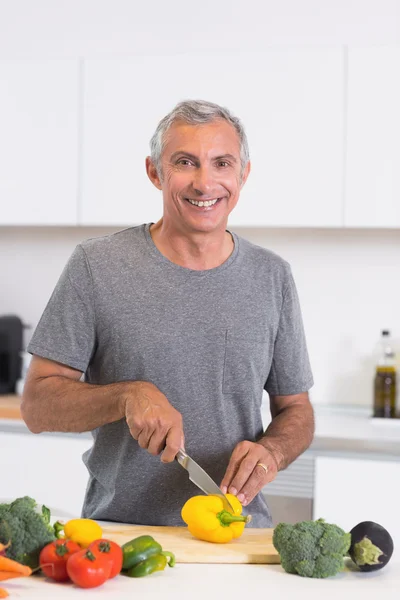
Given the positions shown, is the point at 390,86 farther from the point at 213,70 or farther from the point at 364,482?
the point at 364,482

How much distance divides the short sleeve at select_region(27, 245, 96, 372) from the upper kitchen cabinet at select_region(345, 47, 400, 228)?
1409 mm

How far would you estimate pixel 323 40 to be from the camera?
3189mm

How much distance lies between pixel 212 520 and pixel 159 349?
1.33 ft

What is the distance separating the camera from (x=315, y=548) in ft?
4.48

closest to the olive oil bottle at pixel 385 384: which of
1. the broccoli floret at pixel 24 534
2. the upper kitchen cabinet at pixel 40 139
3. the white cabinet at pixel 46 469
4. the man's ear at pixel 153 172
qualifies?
the white cabinet at pixel 46 469

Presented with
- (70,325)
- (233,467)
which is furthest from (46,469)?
(233,467)

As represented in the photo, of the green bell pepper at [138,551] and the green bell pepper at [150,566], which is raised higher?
the green bell pepper at [138,551]

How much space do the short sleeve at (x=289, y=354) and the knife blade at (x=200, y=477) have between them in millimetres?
402

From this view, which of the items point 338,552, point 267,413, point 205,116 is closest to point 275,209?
point 267,413

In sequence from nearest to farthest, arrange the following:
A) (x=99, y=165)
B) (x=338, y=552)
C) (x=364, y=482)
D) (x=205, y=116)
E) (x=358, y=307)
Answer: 1. (x=338, y=552)
2. (x=205, y=116)
3. (x=364, y=482)
4. (x=99, y=165)
5. (x=358, y=307)

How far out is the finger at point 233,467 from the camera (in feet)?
A: 5.34

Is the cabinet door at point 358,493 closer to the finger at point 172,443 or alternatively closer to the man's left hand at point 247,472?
the man's left hand at point 247,472

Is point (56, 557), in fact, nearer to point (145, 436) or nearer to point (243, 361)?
point (145, 436)

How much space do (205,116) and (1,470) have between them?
1698 mm
